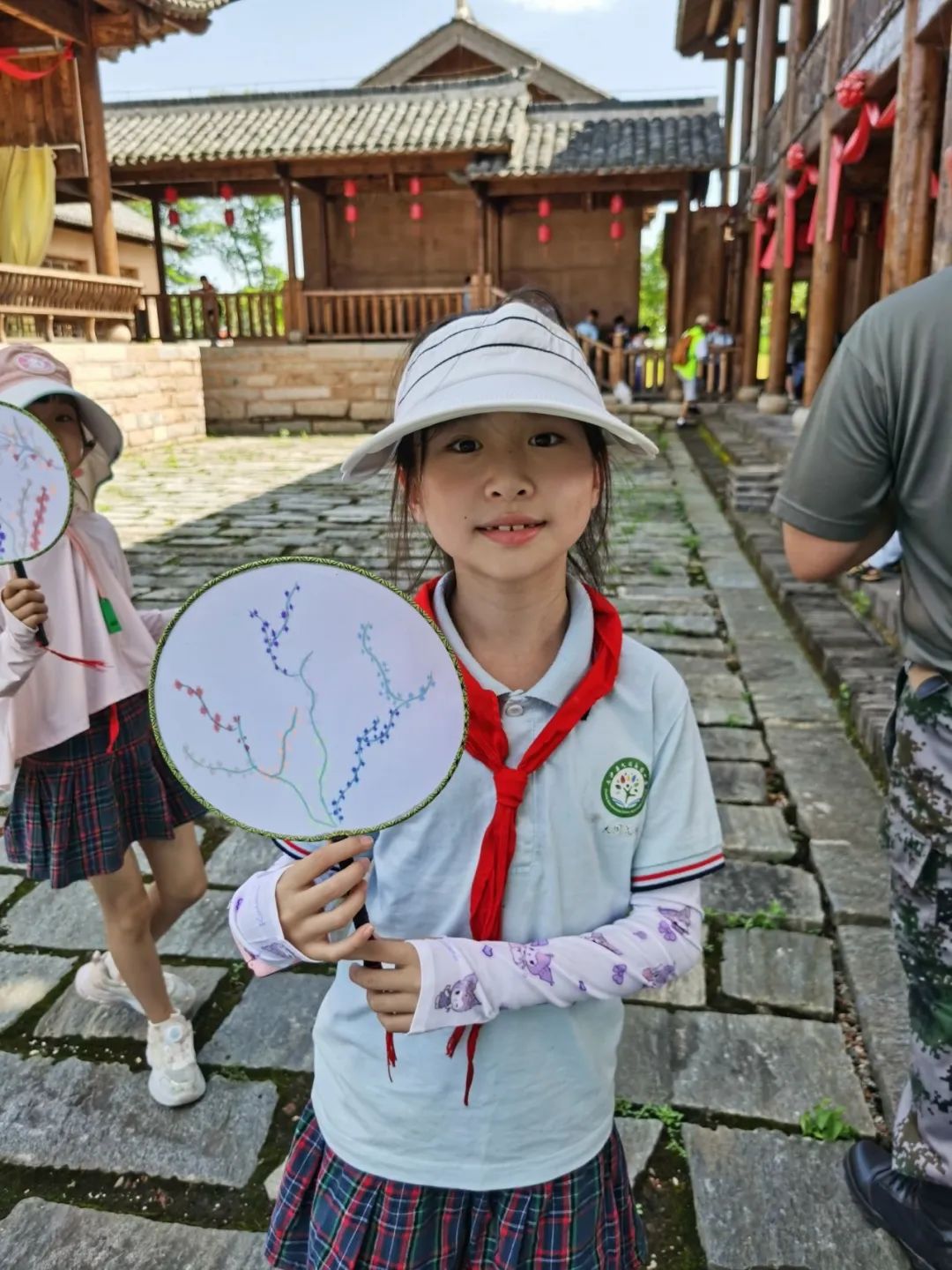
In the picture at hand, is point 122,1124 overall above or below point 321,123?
below

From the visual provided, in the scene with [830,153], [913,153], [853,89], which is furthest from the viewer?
[830,153]

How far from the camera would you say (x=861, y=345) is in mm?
1427

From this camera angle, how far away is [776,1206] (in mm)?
1724

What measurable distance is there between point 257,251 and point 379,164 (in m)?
26.3

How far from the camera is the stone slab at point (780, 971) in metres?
2.26

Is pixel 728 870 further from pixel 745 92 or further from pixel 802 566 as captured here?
pixel 745 92

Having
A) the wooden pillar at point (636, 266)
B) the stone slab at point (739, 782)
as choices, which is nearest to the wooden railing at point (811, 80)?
the wooden pillar at point (636, 266)

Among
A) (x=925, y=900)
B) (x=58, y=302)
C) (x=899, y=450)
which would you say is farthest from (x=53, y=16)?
(x=925, y=900)

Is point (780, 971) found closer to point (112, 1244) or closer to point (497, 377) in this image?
point (112, 1244)

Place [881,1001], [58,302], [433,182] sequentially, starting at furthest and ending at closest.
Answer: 1. [433,182]
2. [58,302]
3. [881,1001]

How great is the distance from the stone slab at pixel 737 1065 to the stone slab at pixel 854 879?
1.51ft

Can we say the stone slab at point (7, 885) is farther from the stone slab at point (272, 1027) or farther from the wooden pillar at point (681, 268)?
the wooden pillar at point (681, 268)

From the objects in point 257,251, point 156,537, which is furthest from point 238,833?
point 257,251

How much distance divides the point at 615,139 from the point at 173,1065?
56.8 ft
